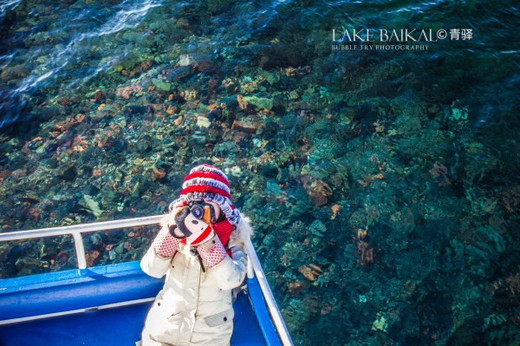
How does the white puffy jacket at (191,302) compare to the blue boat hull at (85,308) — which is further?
the blue boat hull at (85,308)

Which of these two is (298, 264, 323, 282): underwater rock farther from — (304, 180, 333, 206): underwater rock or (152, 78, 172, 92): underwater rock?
(152, 78, 172, 92): underwater rock

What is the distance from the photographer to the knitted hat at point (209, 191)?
333 centimetres

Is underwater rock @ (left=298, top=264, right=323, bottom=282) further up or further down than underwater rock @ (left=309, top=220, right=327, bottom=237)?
further down

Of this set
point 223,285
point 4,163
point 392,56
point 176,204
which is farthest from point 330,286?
point 4,163

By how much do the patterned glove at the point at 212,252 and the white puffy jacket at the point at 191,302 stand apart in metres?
0.10

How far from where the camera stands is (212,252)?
312 centimetres

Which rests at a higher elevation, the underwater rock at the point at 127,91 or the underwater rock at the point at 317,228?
the underwater rock at the point at 127,91

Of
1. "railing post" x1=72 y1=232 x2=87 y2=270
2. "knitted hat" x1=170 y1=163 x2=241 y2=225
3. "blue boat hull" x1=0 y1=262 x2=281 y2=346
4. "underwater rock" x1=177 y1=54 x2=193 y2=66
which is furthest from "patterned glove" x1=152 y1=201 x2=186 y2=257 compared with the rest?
"underwater rock" x1=177 y1=54 x2=193 y2=66

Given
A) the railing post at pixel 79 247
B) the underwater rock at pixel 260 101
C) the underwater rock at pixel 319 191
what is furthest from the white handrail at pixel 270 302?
the underwater rock at pixel 260 101

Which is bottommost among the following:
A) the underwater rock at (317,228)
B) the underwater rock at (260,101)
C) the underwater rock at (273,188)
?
the underwater rock at (317,228)

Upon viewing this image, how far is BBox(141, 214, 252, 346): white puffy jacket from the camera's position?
3266 millimetres

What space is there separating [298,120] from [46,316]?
521cm

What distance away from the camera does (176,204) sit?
10.7ft

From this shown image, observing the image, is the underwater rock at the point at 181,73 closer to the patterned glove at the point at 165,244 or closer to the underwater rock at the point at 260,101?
the underwater rock at the point at 260,101
